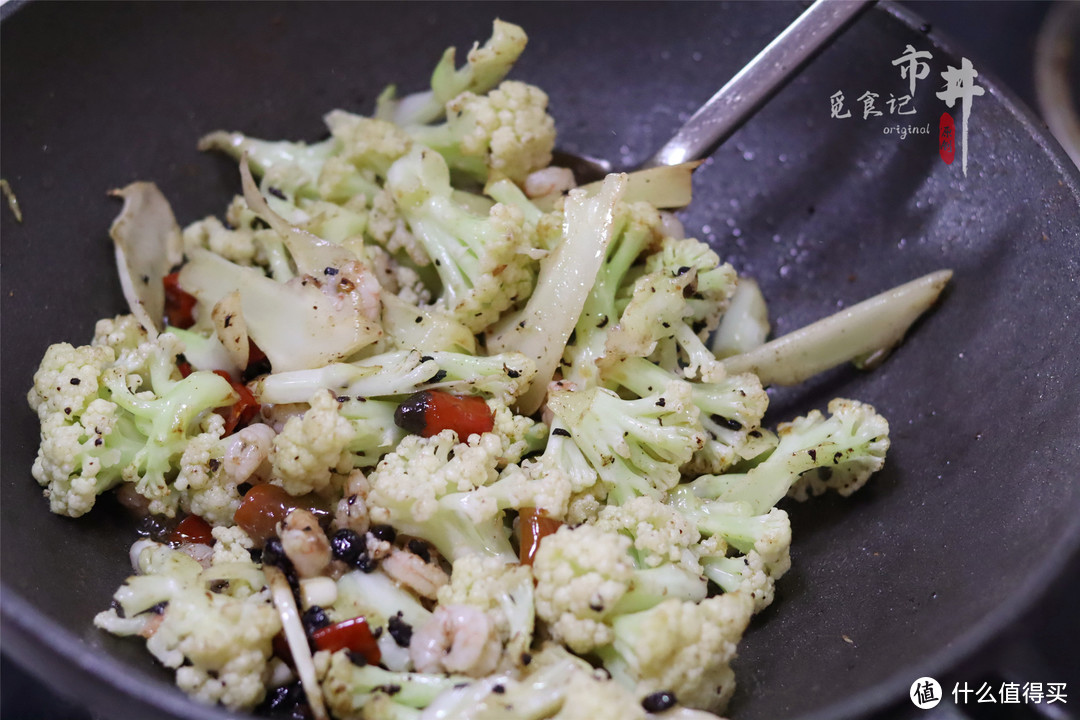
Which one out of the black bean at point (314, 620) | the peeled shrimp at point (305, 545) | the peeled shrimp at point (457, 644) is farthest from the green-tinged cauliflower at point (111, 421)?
the peeled shrimp at point (457, 644)

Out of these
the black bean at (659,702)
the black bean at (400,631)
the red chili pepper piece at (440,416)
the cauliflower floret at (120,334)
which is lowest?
the black bean at (659,702)

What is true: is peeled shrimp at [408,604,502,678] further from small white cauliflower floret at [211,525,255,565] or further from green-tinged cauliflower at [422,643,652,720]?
small white cauliflower floret at [211,525,255,565]

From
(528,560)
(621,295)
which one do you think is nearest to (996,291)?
(621,295)

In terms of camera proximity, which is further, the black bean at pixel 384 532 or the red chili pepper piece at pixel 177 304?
the red chili pepper piece at pixel 177 304

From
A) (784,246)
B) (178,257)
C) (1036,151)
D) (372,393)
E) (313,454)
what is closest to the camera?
(313,454)

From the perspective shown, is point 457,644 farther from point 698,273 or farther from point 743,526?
point 698,273

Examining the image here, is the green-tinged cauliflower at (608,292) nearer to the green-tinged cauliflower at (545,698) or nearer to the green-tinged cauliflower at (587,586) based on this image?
the green-tinged cauliflower at (587,586)

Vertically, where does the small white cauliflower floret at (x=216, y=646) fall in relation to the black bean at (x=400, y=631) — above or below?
above

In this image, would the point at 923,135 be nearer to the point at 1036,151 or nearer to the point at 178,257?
the point at 1036,151
